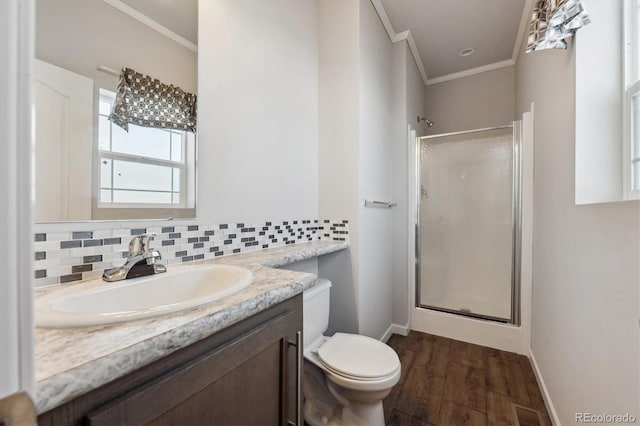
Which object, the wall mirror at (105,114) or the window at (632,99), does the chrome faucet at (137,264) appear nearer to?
the wall mirror at (105,114)

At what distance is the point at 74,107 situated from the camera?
84 cm

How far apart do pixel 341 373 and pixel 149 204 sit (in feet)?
3.50

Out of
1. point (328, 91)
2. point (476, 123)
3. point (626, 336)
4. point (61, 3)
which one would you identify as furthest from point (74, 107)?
point (476, 123)

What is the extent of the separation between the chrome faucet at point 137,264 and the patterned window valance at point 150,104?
0.42 m

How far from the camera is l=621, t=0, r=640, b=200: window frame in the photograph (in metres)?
0.98

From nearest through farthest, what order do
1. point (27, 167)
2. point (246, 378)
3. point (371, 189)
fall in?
1. point (27, 167)
2. point (246, 378)
3. point (371, 189)

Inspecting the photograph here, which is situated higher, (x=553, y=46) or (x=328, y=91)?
(x=328, y=91)

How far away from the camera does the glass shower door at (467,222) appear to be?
2.33 m

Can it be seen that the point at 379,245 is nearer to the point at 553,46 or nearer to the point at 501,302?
the point at 501,302

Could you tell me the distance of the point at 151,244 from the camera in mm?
1017

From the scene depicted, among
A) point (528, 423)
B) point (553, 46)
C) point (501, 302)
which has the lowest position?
point (528, 423)

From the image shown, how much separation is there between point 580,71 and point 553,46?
18 centimetres

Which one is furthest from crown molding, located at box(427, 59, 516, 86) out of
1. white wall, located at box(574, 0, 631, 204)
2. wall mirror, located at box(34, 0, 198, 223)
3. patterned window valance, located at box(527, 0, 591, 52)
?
wall mirror, located at box(34, 0, 198, 223)

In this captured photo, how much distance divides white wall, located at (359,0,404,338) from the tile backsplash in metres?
0.53
